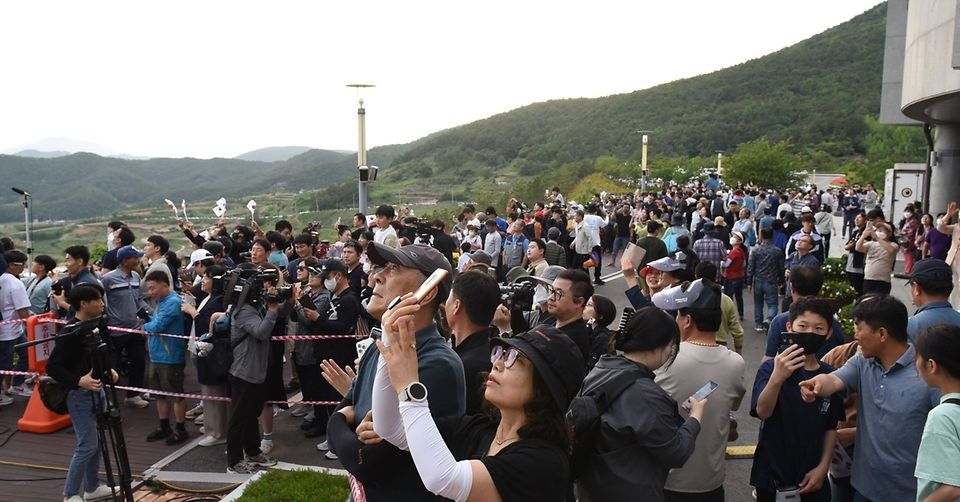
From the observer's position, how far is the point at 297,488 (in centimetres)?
546

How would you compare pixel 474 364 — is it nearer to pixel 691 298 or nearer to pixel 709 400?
pixel 709 400

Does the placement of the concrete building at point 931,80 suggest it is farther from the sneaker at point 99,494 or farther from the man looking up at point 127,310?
the sneaker at point 99,494

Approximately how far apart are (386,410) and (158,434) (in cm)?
591

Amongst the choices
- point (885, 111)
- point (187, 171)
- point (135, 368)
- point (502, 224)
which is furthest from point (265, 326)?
point (187, 171)

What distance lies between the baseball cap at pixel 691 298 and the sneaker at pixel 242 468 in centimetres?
412

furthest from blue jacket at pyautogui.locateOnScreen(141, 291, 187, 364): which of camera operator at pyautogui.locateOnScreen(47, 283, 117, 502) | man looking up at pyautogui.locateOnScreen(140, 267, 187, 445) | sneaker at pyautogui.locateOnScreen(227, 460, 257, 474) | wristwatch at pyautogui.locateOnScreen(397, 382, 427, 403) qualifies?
wristwatch at pyautogui.locateOnScreen(397, 382, 427, 403)

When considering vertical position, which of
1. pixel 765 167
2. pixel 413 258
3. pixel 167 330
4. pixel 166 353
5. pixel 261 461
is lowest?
pixel 261 461

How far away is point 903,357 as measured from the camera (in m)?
3.49

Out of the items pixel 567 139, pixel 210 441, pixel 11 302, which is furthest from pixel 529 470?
pixel 567 139

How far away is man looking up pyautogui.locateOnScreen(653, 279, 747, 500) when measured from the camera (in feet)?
12.7

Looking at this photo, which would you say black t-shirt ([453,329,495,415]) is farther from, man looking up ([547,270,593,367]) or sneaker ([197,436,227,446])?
sneaker ([197,436,227,446])

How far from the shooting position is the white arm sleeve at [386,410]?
7.80ft

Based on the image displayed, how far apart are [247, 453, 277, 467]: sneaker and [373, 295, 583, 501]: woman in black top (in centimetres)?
433

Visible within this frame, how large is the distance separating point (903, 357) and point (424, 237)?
26.5ft
